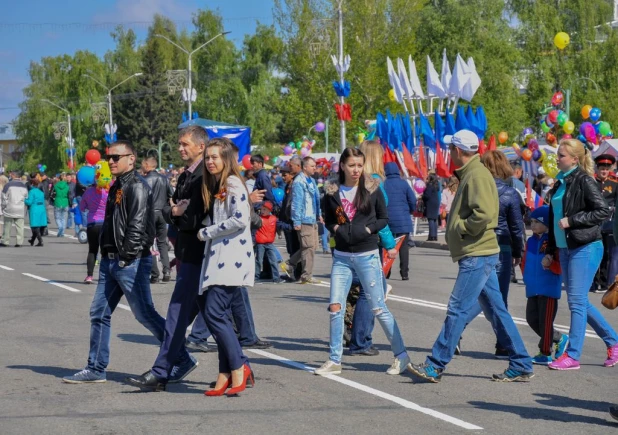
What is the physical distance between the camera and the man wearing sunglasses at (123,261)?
7859 millimetres

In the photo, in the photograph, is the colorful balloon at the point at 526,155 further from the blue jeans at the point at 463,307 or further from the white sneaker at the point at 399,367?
the blue jeans at the point at 463,307

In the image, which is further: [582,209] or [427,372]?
[582,209]

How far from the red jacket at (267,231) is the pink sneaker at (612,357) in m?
7.19

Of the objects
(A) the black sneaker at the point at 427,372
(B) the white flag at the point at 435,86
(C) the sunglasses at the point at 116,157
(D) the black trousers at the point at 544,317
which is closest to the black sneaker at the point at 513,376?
(A) the black sneaker at the point at 427,372

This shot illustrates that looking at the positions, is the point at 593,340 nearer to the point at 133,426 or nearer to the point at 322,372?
the point at 322,372

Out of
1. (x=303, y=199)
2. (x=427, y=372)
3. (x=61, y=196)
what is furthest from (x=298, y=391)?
(x=61, y=196)

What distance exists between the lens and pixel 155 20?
90.8m

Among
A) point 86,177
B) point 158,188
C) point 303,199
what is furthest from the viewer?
point 86,177

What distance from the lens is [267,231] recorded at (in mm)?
15297

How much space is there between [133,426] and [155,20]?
285 feet

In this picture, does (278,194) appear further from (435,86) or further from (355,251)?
(435,86)

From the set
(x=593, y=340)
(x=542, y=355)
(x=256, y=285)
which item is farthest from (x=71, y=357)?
(x=256, y=285)

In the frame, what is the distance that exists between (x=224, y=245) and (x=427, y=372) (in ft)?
5.75

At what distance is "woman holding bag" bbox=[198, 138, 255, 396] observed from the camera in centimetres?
729
